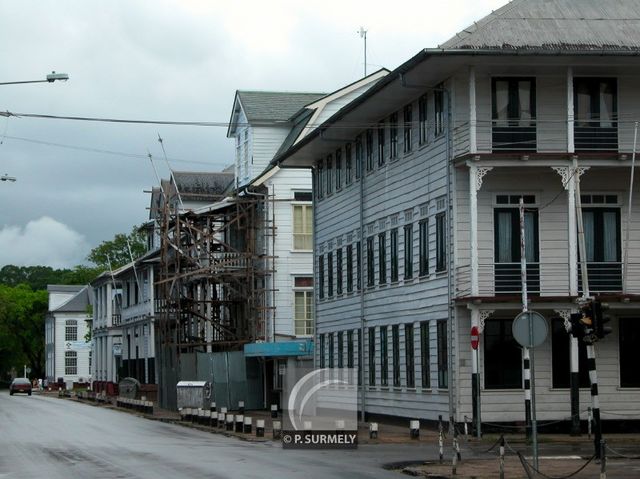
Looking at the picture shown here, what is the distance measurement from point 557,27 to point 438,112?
3.95m

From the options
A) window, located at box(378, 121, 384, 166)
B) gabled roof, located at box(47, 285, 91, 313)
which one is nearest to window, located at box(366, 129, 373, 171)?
window, located at box(378, 121, 384, 166)

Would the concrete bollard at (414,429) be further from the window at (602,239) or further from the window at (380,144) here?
the window at (380,144)

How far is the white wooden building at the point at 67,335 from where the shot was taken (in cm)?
13300

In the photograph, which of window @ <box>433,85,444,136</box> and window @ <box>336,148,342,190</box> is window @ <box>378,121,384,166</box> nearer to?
window @ <box>336,148,342,190</box>

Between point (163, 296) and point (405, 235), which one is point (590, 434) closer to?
point (405, 235)

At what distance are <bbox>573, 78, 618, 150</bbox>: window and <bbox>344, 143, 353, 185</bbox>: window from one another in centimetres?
1340

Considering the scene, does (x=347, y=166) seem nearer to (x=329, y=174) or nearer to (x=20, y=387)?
(x=329, y=174)

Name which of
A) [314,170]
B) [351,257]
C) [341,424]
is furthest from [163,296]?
[341,424]

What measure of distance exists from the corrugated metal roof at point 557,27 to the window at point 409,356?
966cm

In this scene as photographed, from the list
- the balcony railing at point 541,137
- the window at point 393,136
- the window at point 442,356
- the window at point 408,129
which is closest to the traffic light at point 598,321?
the balcony railing at point 541,137

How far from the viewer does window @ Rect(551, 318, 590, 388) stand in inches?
1414

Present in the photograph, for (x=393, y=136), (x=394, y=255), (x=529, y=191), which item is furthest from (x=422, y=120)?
(x=394, y=255)

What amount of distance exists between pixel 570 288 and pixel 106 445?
12.5m

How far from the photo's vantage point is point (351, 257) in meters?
48.9
